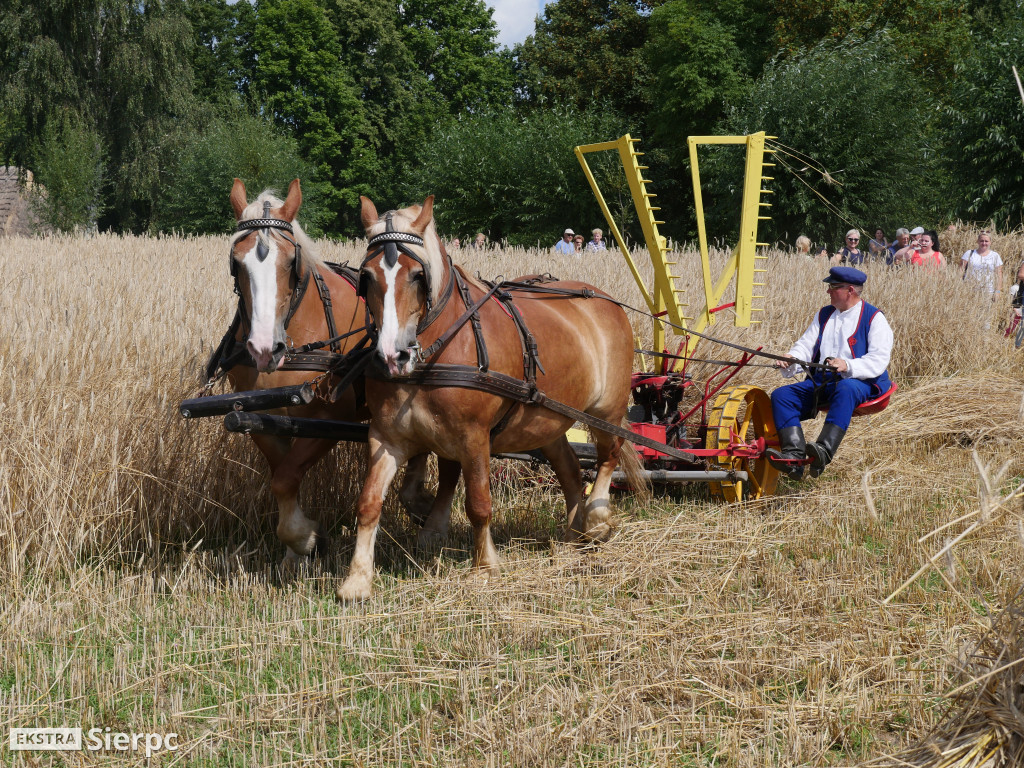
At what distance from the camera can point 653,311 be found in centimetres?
692

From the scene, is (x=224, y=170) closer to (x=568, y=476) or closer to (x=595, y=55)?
(x=595, y=55)

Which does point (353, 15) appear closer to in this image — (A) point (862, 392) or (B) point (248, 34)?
(B) point (248, 34)

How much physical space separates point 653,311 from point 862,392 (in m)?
1.55

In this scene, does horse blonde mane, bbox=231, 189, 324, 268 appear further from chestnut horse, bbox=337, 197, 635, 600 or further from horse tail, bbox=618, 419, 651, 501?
horse tail, bbox=618, 419, 651, 501

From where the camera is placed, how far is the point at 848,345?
6.27 m

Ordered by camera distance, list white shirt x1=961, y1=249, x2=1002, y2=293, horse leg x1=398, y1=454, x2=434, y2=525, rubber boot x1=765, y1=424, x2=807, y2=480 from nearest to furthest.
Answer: horse leg x1=398, y1=454, x2=434, y2=525 → rubber boot x1=765, y1=424, x2=807, y2=480 → white shirt x1=961, y1=249, x2=1002, y2=293

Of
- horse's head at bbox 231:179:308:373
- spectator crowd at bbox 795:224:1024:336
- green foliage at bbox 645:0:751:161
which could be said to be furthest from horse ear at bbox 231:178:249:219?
green foliage at bbox 645:0:751:161

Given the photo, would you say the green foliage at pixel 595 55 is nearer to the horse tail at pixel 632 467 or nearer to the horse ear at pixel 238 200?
the horse tail at pixel 632 467

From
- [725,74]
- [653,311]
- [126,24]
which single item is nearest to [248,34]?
[126,24]

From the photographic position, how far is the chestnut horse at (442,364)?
161 inches

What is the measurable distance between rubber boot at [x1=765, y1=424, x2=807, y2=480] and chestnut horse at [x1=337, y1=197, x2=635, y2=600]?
4.36ft

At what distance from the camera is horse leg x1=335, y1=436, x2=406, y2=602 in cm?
432

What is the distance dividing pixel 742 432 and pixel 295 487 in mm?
3123

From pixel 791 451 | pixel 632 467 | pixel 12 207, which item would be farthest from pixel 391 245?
pixel 12 207
